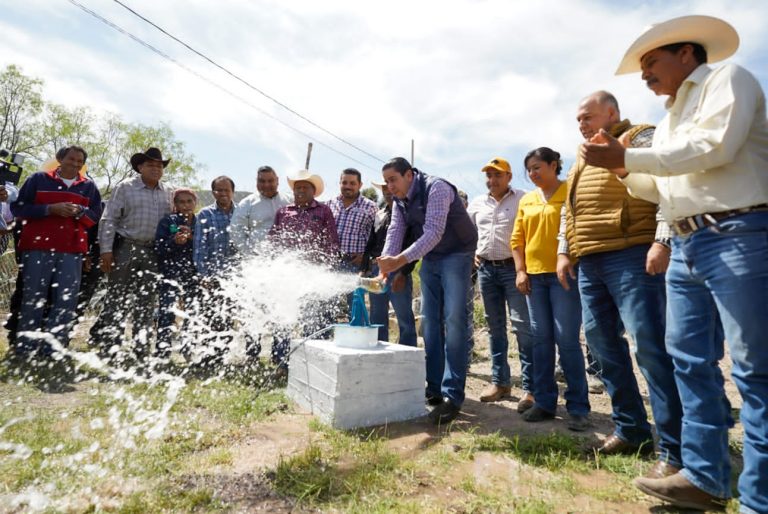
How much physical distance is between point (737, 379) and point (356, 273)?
4.22m

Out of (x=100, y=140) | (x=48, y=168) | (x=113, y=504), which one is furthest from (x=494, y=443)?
(x=100, y=140)

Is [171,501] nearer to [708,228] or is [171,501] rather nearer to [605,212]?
[708,228]

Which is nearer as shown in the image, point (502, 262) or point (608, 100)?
point (608, 100)

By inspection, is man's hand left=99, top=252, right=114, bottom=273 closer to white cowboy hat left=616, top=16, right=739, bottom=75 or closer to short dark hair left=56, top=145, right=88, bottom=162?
short dark hair left=56, top=145, right=88, bottom=162

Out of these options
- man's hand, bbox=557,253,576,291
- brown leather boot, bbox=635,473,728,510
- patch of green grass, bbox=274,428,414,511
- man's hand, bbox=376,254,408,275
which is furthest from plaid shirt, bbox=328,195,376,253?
brown leather boot, bbox=635,473,728,510

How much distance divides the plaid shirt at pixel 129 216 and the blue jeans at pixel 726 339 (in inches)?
232

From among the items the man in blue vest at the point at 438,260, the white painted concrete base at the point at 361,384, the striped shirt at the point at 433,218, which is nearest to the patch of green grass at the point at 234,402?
the white painted concrete base at the point at 361,384

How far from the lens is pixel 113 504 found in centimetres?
236

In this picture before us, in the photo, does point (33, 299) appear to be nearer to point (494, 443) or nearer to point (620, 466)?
point (494, 443)

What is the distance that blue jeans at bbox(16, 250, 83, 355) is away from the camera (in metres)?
5.56

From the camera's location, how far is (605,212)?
10.2ft

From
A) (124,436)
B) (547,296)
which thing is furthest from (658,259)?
(124,436)

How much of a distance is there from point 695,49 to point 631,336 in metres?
A: 1.65

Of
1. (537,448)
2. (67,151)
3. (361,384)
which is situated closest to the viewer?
(537,448)
